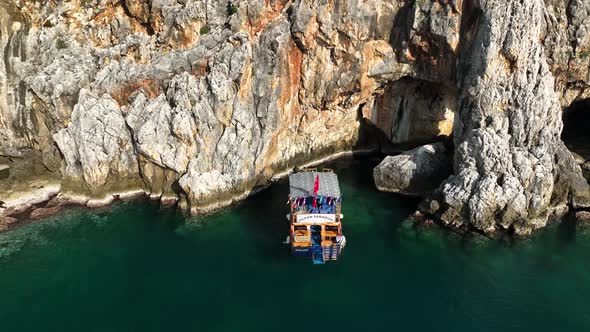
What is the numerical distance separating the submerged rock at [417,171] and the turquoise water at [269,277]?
4.43 metres

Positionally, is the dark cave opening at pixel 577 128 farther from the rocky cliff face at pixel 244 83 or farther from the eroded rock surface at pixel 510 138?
the eroded rock surface at pixel 510 138

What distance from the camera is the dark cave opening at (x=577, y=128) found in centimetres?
5091

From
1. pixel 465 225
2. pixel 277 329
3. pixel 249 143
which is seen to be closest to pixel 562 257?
pixel 465 225

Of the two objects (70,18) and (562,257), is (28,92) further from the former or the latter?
(562,257)

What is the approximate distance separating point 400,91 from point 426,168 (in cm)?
1134

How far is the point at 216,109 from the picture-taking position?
42.6 meters

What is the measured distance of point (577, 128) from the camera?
54469mm

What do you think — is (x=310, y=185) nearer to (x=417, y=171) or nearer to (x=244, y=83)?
(x=244, y=83)

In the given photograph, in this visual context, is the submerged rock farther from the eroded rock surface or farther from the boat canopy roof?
the boat canopy roof

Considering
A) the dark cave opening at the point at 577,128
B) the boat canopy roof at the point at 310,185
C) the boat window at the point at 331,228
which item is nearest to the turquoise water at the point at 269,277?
the boat window at the point at 331,228

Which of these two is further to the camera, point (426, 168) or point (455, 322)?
point (426, 168)

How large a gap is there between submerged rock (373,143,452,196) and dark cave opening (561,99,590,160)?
17162mm

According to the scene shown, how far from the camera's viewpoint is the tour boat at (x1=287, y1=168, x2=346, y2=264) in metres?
35.6

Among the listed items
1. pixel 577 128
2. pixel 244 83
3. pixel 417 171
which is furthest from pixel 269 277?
pixel 577 128
